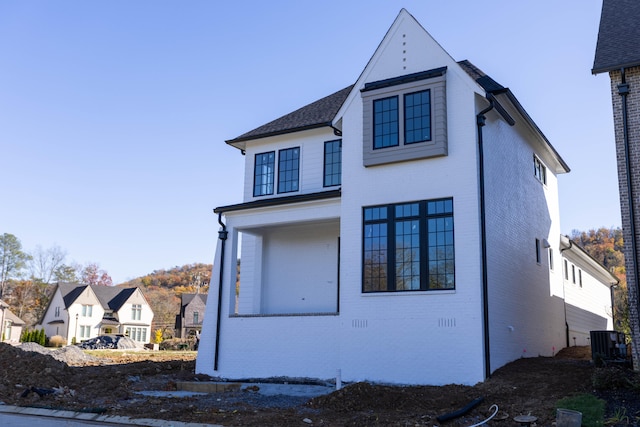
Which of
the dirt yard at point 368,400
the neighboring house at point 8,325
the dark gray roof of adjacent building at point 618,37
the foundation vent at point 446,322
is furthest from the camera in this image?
the neighboring house at point 8,325

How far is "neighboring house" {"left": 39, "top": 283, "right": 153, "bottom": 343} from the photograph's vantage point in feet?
218

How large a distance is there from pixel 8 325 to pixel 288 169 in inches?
2306

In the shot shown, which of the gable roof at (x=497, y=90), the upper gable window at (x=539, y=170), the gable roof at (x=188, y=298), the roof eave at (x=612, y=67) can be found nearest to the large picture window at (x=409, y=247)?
the gable roof at (x=497, y=90)

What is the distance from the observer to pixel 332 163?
774 inches

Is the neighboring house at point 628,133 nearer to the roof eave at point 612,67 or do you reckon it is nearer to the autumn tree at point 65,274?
the roof eave at point 612,67

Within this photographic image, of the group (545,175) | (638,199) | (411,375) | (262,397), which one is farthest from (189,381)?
(545,175)

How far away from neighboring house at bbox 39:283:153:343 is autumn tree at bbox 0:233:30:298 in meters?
18.1

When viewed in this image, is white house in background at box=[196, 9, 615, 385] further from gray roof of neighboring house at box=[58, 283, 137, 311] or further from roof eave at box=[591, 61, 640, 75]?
gray roof of neighboring house at box=[58, 283, 137, 311]

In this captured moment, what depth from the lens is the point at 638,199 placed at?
42.7 feet

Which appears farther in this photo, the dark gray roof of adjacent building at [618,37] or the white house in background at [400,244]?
the white house in background at [400,244]

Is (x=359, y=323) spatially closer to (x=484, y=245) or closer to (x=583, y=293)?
(x=484, y=245)

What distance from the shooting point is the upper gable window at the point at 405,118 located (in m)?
15.1

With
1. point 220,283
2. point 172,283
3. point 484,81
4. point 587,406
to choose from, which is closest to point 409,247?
point 484,81

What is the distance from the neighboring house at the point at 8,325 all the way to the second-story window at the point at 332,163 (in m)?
54.5
